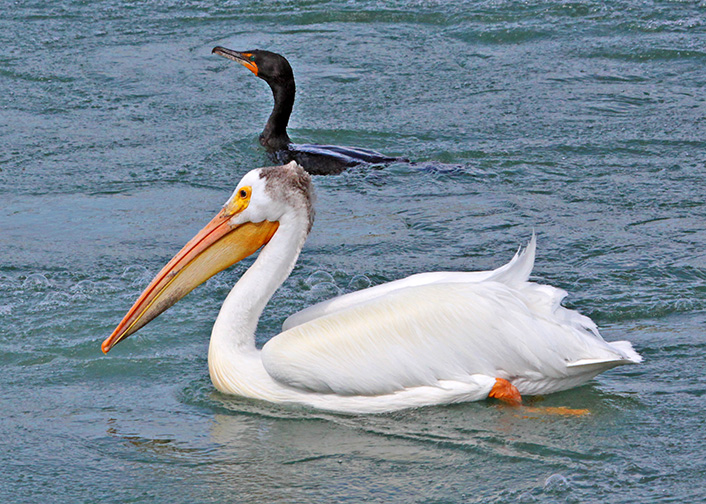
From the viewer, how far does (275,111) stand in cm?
633

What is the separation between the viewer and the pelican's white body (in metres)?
3.37

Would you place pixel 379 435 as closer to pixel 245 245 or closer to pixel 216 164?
pixel 245 245

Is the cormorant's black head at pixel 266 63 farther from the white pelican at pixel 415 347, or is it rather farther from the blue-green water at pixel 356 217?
the white pelican at pixel 415 347

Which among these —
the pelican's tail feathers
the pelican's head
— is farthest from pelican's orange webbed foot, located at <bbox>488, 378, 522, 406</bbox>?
the pelican's head

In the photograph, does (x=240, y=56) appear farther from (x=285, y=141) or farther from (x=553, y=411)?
(x=553, y=411)

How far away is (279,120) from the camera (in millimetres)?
6305

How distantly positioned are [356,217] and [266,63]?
1525mm

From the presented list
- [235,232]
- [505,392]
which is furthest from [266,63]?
[505,392]

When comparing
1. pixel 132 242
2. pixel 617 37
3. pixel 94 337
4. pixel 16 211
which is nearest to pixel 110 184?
pixel 16 211

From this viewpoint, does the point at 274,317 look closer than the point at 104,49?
Yes

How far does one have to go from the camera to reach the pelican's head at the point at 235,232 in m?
3.54

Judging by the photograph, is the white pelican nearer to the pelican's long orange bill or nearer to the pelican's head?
the pelican's head

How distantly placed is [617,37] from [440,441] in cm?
515

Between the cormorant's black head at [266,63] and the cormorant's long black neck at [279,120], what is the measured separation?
0.03 meters
